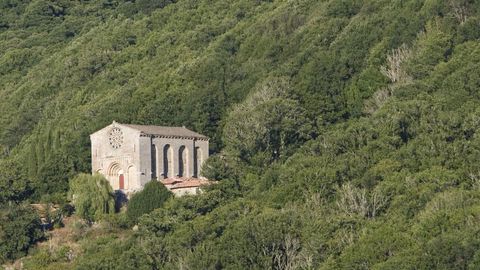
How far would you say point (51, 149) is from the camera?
10094cm

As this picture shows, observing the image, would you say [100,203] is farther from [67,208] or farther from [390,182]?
[390,182]

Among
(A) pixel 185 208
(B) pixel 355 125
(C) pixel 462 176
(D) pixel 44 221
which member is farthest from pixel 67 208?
(C) pixel 462 176

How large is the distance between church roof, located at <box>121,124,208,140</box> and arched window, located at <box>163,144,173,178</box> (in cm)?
89

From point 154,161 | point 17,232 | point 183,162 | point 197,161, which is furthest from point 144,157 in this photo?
point 17,232

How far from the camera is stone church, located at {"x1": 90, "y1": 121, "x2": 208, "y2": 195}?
90.8m

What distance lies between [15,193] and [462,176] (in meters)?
28.7

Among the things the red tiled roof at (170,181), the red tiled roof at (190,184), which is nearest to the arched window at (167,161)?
the red tiled roof at (170,181)

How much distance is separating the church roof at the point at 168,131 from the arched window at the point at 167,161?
0.89m

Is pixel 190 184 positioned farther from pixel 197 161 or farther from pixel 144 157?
pixel 197 161

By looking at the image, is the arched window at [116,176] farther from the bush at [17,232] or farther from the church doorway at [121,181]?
the bush at [17,232]

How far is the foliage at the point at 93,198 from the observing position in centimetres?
8644

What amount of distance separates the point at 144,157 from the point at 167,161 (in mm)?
2004

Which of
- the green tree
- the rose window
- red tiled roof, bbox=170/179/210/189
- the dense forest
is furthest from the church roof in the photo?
the green tree

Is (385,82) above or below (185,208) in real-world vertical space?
above
